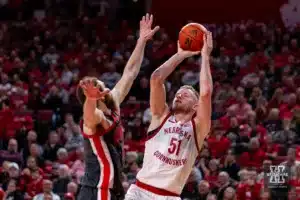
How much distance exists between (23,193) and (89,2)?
11.1 metres

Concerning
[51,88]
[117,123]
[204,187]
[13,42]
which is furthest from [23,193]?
[13,42]

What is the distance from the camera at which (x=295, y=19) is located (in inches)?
823

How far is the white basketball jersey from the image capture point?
7609 mm

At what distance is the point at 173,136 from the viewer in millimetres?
7660

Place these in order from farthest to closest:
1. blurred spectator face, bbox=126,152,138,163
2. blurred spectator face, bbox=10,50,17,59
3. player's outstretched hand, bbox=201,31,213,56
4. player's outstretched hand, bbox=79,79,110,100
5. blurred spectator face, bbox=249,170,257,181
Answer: blurred spectator face, bbox=10,50,17,59 < blurred spectator face, bbox=126,152,138,163 < blurred spectator face, bbox=249,170,257,181 < player's outstretched hand, bbox=201,31,213,56 < player's outstretched hand, bbox=79,79,110,100

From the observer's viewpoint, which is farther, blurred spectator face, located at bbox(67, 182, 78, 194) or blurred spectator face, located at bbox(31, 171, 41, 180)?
blurred spectator face, located at bbox(31, 171, 41, 180)

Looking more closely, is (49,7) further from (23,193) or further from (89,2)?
(23,193)

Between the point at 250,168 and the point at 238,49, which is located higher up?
the point at 238,49

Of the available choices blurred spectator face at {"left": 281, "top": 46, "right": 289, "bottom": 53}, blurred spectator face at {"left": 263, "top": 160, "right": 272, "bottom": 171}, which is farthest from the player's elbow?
blurred spectator face at {"left": 281, "top": 46, "right": 289, "bottom": 53}

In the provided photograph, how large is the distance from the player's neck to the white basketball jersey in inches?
2.0

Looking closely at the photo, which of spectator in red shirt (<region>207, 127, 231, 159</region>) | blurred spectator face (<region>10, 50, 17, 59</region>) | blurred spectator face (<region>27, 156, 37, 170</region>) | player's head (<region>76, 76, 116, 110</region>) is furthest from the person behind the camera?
blurred spectator face (<region>10, 50, 17, 59</region>)

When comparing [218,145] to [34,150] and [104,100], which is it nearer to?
[34,150]

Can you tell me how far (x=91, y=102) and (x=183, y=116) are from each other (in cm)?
127

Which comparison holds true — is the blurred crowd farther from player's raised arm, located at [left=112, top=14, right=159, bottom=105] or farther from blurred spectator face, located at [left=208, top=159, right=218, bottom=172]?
player's raised arm, located at [left=112, top=14, right=159, bottom=105]
